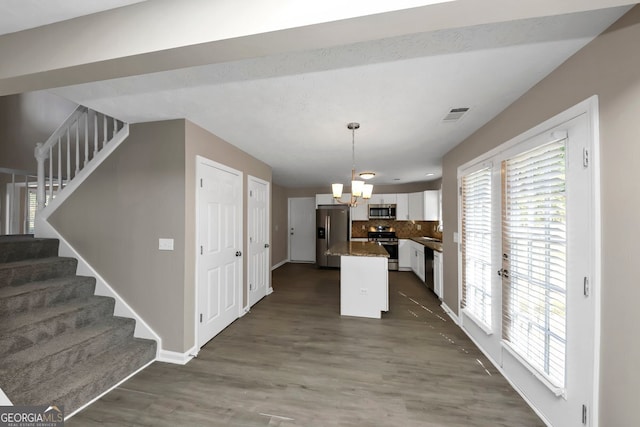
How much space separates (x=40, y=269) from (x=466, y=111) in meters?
4.35

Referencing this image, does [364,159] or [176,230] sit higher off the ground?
[364,159]

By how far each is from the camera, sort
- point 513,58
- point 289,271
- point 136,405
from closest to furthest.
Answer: point 513,58
point 136,405
point 289,271

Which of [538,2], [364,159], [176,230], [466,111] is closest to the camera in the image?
[538,2]

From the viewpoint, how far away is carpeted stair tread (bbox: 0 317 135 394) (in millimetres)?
1638

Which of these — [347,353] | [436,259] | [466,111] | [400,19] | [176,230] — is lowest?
[347,353]

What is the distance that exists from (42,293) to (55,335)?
16.6 inches

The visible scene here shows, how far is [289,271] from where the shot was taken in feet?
20.4

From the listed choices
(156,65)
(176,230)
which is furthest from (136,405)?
(156,65)

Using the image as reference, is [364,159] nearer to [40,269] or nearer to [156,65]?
[156,65]

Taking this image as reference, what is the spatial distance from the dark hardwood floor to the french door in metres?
0.32

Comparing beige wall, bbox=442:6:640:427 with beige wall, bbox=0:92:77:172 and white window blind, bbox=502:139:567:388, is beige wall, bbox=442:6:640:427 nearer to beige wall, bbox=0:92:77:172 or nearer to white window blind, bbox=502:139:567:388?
white window blind, bbox=502:139:567:388

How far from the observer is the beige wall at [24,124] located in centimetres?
366

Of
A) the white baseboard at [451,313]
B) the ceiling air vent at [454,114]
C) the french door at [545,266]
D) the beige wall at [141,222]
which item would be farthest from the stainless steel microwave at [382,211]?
the beige wall at [141,222]

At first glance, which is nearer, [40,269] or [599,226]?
[599,226]
